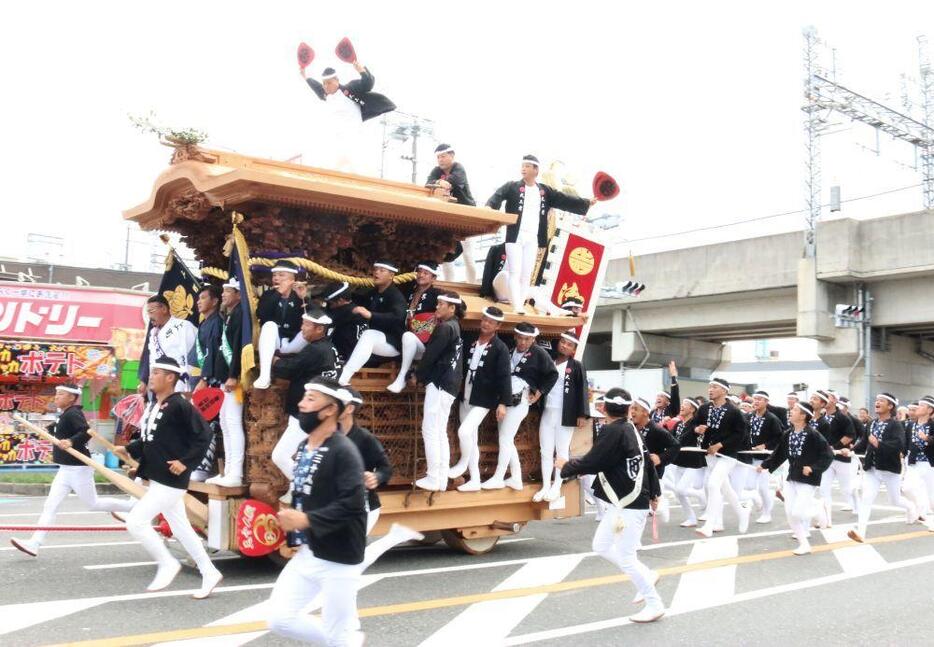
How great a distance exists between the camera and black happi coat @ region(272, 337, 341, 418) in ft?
24.7

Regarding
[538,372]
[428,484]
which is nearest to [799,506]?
[538,372]

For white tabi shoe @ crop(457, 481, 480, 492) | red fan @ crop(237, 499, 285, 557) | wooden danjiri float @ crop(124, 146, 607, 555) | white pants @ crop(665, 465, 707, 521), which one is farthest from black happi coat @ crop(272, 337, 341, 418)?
white pants @ crop(665, 465, 707, 521)

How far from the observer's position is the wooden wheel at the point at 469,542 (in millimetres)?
9320

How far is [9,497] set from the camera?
15.5m

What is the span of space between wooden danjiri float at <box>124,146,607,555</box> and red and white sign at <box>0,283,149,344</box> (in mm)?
10182

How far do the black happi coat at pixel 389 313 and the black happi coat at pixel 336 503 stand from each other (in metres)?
3.76

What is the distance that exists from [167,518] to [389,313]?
2808 mm

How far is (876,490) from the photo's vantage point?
40.6 feet

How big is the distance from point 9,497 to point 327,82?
1022 cm

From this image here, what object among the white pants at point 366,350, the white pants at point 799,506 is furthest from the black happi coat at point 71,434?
the white pants at point 799,506

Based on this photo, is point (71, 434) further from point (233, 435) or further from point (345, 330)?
point (345, 330)

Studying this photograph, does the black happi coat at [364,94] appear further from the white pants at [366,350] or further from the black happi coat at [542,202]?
the white pants at [366,350]

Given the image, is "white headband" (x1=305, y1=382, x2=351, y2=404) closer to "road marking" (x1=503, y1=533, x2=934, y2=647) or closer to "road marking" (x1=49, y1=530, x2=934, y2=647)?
"road marking" (x1=49, y1=530, x2=934, y2=647)

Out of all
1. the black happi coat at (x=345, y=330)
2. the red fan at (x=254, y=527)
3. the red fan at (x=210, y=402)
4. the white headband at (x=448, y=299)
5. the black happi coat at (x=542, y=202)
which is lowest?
the red fan at (x=254, y=527)
